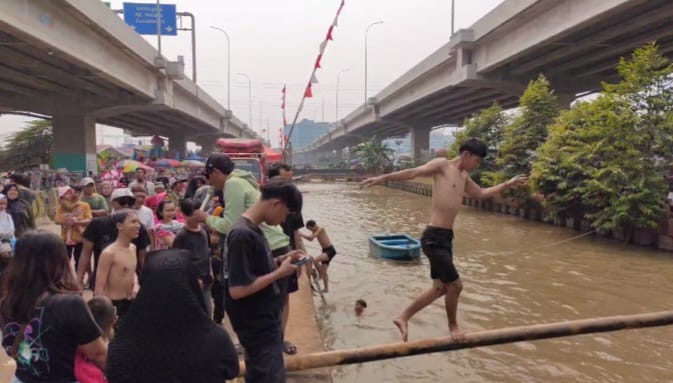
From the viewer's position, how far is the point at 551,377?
5.43 metres

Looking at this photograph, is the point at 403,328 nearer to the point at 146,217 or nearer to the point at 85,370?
the point at 85,370

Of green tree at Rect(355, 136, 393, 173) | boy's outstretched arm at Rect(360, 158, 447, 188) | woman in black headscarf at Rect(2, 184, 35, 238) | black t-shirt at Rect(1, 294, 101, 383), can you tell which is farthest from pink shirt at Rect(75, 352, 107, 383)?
green tree at Rect(355, 136, 393, 173)

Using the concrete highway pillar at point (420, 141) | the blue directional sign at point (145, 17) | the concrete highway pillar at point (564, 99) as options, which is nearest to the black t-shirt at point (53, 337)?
the concrete highway pillar at point (564, 99)

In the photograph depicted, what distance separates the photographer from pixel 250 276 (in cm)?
259

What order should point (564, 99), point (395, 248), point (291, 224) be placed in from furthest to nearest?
point (564, 99)
point (395, 248)
point (291, 224)

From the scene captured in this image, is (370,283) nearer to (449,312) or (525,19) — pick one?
(449,312)

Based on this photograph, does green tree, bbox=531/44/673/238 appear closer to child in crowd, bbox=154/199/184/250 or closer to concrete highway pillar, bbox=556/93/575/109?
child in crowd, bbox=154/199/184/250

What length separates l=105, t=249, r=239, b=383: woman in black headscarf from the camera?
188cm

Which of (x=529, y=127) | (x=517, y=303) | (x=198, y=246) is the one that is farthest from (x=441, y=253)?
(x=529, y=127)

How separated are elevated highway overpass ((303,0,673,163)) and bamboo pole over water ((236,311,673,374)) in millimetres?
14097

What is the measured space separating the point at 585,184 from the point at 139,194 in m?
13.4

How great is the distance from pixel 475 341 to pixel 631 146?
12.1 m

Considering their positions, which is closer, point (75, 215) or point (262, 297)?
point (262, 297)

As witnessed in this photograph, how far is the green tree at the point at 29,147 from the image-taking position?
4688 centimetres
